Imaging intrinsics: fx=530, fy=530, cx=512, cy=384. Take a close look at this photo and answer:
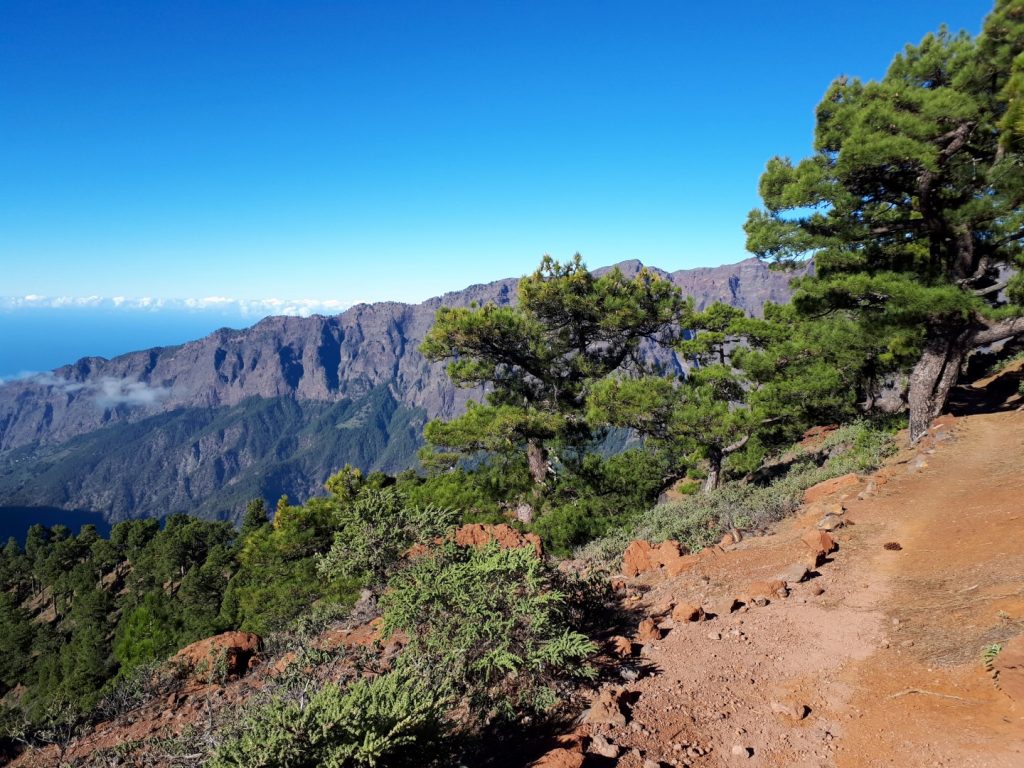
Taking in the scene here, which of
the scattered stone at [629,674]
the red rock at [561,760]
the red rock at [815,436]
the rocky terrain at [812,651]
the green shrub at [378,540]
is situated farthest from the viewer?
the red rock at [815,436]

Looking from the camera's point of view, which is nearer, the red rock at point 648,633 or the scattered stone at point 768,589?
the red rock at point 648,633

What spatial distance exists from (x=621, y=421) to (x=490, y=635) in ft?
30.9

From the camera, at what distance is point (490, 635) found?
579 cm

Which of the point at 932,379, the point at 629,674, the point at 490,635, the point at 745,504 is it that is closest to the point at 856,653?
the point at 629,674

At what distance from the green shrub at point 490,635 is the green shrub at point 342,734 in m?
1.05

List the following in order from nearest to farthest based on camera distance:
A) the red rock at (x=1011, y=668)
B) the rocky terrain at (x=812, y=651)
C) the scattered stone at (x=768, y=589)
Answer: the red rock at (x=1011, y=668) → the rocky terrain at (x=812, y=651) → the scattered stone at (x=768, y=589)

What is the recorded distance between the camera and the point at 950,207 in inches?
472

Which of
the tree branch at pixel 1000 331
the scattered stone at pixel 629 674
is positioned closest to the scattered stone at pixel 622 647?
the scattered stone at pixel 629 674

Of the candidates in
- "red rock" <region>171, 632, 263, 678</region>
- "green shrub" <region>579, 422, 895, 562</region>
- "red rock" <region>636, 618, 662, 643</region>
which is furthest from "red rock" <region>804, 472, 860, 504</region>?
"red rock" <region>171, 632, 263, 678</region>

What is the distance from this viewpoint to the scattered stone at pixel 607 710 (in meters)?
4.97

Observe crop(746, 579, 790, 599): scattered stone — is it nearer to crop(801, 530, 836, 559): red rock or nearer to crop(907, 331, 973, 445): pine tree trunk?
crop(801, 530, 836, 559): red rock

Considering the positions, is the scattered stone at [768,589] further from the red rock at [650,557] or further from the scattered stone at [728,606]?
the red rock at [650,557]

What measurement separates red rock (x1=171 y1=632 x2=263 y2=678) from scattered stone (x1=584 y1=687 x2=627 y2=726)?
759cm

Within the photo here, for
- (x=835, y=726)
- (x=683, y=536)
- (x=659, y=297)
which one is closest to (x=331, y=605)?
(x=683, y=536)
